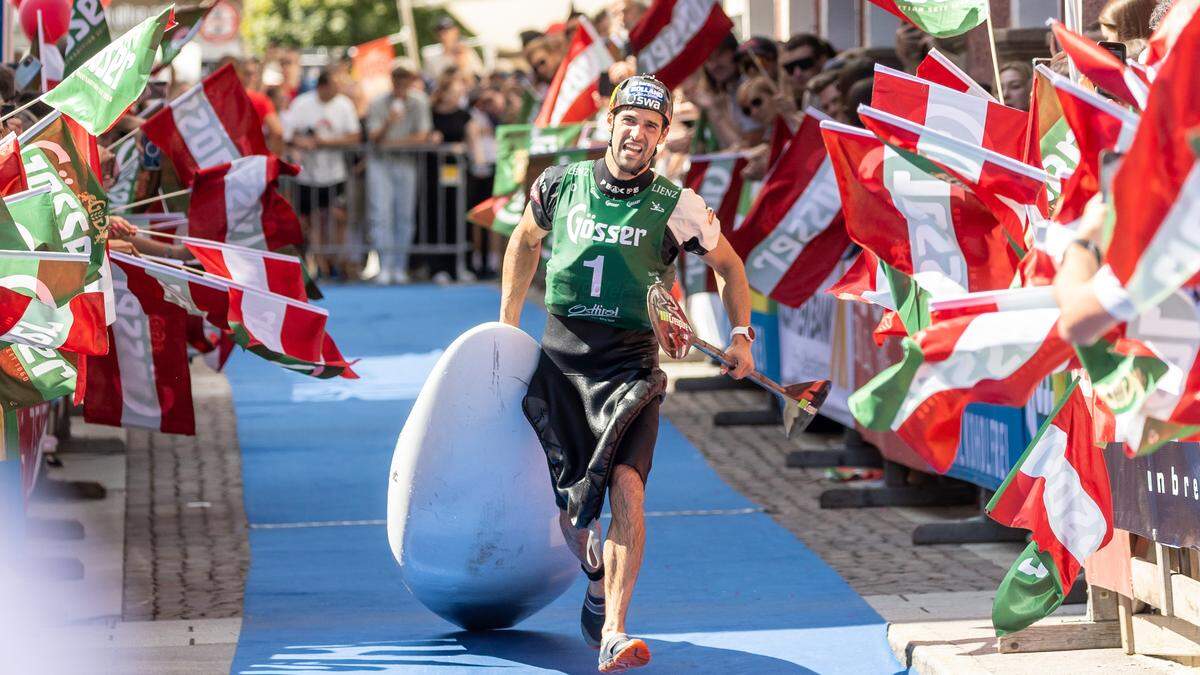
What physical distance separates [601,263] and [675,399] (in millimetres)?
7054

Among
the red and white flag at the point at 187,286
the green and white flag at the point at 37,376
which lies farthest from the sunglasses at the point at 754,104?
the green and white flag at the point at 37,376

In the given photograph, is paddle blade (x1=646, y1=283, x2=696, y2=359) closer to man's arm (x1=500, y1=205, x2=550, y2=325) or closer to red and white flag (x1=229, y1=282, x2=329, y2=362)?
man's arm (x1=500, y1=205, x2=550, y2=325)

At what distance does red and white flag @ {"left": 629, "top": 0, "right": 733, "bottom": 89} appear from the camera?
11.8 meters

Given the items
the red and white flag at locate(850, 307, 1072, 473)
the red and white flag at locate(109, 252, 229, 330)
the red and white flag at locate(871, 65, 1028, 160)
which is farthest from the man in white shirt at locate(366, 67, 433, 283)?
the red and white flag at locate(850, 307, 1072, 473)

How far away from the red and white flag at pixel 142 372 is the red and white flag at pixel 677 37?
418cm

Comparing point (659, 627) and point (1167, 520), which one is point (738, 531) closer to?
point (659, 627)

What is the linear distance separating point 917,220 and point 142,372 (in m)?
4.17

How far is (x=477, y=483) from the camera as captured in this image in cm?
673

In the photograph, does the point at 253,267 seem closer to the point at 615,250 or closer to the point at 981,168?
the point at 615,250

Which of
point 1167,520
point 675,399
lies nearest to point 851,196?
point 1167,520

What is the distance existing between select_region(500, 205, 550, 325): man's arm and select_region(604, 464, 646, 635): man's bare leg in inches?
31.4

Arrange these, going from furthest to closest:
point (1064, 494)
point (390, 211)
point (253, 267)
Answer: point (390, 211), point (253, 267), point (1064, 494)

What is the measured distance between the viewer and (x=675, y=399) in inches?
537

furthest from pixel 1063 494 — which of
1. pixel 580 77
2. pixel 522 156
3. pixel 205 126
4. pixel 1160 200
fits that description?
pixel 522 156
